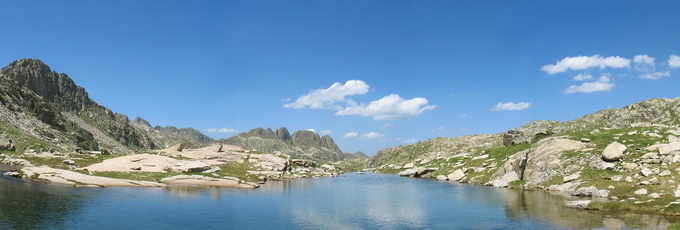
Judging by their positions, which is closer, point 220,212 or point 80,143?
point 220,212

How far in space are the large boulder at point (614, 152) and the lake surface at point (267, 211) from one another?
13726 mm

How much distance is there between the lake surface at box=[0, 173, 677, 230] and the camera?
38312 millimetres

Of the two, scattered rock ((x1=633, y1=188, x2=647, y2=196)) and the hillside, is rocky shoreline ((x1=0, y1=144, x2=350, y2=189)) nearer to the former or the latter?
the hillside

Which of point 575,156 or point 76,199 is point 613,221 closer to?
point 575,156

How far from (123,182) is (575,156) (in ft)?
268

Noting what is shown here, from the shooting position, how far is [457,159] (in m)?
127

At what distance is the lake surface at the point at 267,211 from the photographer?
3831cm

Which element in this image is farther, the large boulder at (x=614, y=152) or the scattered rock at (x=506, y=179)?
the scattered rock at (x=506, y=179)

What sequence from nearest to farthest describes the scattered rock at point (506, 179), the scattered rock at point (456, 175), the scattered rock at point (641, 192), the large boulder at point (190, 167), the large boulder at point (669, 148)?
the scattered rock at point (641, 192) < the large boulder at point (669, 148) < the large boulder at point (190, 167) < the scattered rock at point (506, 179) < the scattered rock at point (456, 175)

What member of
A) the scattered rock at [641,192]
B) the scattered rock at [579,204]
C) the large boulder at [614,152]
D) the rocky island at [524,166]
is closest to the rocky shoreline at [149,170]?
the rocky island at [524,166]

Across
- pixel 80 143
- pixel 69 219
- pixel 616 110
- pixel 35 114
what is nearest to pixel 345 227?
pixel 69 219

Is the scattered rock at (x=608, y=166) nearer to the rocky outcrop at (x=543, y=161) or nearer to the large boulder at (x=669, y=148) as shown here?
the large boulder at (x=669, y=148)

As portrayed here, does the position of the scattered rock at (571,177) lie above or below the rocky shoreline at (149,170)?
below

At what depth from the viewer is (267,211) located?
49281 millimetres
